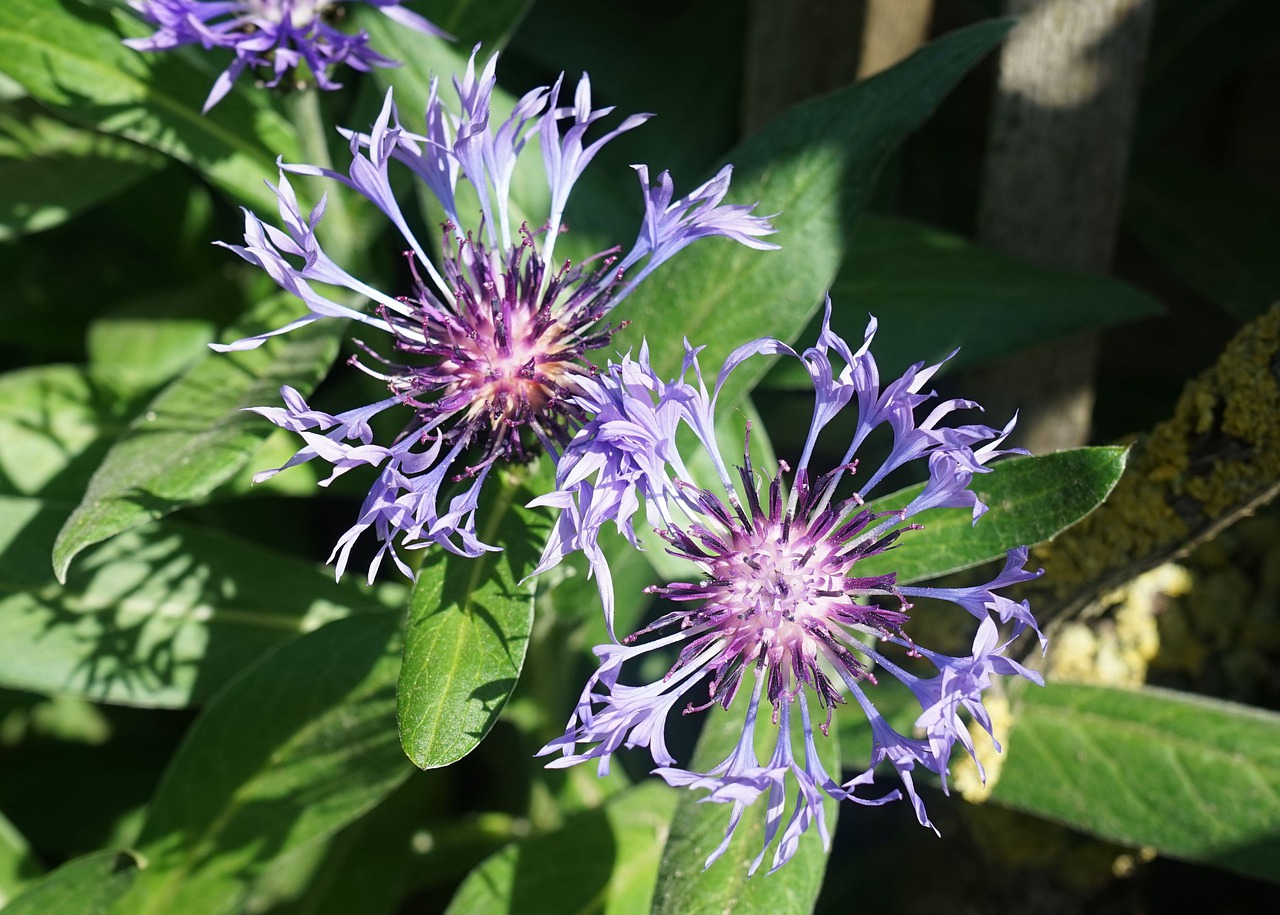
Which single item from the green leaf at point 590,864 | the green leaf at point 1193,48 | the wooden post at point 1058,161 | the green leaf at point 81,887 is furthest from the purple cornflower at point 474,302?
the green leaf at point 1193,48

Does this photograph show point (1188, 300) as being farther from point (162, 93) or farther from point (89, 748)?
point (89, 748)

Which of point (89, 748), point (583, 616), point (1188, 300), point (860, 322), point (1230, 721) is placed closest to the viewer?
point (583, 616)

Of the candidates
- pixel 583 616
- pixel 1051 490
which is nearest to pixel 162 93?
pixel 583 616

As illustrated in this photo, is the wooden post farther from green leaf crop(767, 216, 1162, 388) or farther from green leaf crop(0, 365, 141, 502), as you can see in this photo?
green leaf crop(0, 365, 141, 502)

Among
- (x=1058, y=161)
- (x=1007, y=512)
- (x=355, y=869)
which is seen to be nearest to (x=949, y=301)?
(x=1058, y=161)

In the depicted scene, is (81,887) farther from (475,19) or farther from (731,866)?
(475,19)
